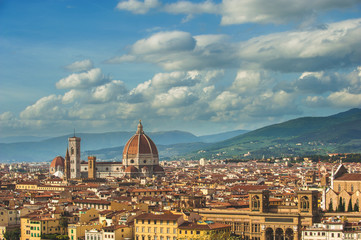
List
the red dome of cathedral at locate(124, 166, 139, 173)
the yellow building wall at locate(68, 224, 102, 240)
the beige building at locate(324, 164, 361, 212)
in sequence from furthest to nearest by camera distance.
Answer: the red dome of cathedral at locate(124, 166, 139, 173), the beige building at locate(324, 164, 361, 212), the yellow building wall at locate(68, 224, 102, 240)

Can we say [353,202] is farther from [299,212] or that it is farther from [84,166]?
[84,166]

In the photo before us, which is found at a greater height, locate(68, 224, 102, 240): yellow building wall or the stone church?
the stone church

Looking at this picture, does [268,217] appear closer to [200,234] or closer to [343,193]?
[200,234]

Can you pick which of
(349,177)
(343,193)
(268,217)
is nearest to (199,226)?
(268,217)

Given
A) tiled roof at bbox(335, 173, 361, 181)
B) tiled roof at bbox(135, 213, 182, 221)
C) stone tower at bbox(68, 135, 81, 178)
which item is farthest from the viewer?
stone tower at bbox(68, 135, 81, 178)

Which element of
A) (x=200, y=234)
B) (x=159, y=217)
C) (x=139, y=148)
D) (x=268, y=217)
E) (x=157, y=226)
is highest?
(x=139, y=148)

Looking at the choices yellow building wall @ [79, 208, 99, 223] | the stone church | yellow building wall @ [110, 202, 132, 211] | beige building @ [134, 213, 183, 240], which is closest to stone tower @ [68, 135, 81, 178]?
the stone church

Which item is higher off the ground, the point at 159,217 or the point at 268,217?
the point at 159,217

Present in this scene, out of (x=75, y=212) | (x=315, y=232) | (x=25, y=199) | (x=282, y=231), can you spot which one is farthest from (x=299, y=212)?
(x=25, y=199)

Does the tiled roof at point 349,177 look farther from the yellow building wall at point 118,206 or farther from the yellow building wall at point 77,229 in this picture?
the yellow building wall at point 77,229

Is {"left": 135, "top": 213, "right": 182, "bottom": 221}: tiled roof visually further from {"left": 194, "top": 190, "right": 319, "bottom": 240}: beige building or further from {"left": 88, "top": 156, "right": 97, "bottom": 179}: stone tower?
{"left": 88, "top": 156, "right": 97, "bottom": 179}: stone tower

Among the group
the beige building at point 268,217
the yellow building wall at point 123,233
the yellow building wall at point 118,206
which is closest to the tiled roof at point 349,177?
the beige building at point 268,217

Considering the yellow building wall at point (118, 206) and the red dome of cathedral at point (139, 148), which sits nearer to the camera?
the yellow building wall at point (118, 206)

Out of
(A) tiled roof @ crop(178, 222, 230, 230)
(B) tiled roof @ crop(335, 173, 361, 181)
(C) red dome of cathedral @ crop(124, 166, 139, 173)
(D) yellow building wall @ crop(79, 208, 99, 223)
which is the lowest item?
(A) tiled roof @ crop(178, 222, 230, 230)
